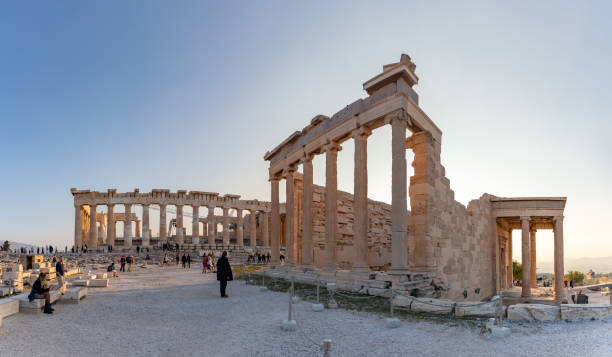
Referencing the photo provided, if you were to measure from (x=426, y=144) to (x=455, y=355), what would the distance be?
11130 millimetres

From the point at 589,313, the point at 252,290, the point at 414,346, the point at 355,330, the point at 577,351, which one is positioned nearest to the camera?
the point at 577,351

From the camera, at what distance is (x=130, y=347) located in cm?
717

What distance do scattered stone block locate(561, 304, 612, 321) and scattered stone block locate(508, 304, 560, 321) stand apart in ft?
0.56

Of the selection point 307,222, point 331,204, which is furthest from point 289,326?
point 307,222

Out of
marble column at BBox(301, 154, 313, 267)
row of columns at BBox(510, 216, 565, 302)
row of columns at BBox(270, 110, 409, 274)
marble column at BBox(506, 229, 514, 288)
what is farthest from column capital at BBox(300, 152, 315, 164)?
marble column at BBox(506, 229, 514, 288)

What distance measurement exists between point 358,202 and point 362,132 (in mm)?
2953

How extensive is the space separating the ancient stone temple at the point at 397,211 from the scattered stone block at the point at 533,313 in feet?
14.1

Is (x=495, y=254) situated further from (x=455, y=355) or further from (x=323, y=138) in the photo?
(x=455, y=355)

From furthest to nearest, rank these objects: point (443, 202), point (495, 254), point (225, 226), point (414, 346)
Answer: point (225, 226), point (495, 254), point (443, 202), point (414, 346)

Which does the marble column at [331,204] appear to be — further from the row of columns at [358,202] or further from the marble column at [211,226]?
the marble column at [211,226]

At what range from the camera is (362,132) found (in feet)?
53.8

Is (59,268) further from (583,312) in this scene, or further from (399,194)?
(583,312)

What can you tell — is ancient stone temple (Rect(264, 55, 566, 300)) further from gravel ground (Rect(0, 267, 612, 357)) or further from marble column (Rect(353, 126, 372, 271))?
gravel ground (Rect(0, 267, 612, 357))

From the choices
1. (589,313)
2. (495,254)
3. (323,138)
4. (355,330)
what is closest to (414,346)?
(355,330)
